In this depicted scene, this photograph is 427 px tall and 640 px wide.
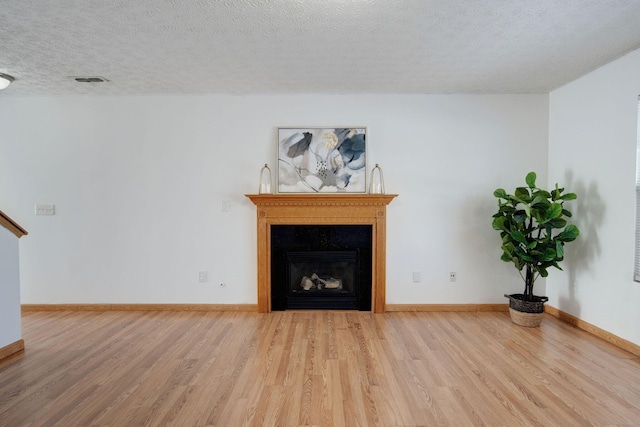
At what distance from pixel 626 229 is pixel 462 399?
2.12 meters

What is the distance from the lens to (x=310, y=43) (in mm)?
2740

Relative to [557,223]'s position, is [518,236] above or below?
below

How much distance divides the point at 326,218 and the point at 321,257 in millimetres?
459

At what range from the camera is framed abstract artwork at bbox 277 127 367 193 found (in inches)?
159

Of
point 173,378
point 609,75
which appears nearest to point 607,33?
point 609,75

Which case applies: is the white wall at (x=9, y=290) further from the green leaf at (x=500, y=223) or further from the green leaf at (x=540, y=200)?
the green leaf at (x=540, y=200)

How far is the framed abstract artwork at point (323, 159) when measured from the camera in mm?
4031

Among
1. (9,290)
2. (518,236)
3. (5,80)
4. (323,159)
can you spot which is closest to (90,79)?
(5,80)

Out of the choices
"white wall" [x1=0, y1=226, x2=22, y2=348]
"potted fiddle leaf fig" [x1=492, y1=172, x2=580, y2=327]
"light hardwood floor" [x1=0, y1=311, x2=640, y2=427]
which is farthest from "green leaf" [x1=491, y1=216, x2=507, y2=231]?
"white wall" [x1=0, y1=226, x2=22, y2=348]

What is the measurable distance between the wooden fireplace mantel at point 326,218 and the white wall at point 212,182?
5.4 inches

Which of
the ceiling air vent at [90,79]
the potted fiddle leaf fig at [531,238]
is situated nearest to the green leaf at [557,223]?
the potted fiddle leaf fig at [531,238]

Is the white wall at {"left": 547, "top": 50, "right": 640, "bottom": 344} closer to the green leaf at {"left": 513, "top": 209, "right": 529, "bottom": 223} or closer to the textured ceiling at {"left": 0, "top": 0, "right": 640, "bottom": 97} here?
the textured ceiling at {"left": 0, "top": 0, "right": 640, "bottom": 97}

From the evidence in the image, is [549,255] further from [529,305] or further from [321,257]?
[321,257]

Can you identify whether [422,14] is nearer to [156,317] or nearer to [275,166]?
[275,166]
